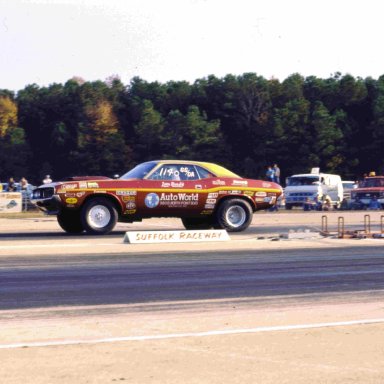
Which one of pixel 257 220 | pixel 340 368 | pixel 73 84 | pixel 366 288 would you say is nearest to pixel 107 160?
pixel 73 84

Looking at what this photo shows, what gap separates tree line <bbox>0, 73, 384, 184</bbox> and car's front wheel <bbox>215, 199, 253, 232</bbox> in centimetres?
4408

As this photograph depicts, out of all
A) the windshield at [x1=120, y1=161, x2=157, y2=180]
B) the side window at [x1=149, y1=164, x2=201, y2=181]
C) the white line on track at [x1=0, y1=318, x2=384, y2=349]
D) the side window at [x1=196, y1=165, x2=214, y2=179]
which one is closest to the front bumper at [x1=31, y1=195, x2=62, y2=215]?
the windshield at [x1=120, y1=161, x2=157, y2=180]

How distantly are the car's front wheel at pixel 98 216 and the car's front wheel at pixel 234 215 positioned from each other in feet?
8.25

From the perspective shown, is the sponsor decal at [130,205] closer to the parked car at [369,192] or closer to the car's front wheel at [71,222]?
the car's front wheel at [71,222]

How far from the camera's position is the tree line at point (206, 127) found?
67.3 metres

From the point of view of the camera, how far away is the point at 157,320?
931 cm

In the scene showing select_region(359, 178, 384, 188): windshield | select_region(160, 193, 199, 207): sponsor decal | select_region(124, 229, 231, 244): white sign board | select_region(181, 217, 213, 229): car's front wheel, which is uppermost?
select_region(359, 178, 384, 188): windshield

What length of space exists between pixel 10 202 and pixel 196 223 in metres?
12.4

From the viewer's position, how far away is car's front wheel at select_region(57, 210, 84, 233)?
21.8 metres

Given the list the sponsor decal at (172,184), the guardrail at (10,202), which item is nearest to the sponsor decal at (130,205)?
the sponsor decal at (172,184)

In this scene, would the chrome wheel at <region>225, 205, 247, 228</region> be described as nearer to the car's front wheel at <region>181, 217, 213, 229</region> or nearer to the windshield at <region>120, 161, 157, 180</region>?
the car's front wheel at <region>181, 217, 213, 229</region>

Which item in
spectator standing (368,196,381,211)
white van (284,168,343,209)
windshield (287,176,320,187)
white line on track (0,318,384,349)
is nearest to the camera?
white line on track (0,318,384,349)

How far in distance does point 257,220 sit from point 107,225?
8.89 metres

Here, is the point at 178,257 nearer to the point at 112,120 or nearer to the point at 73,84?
the point at 112,120
